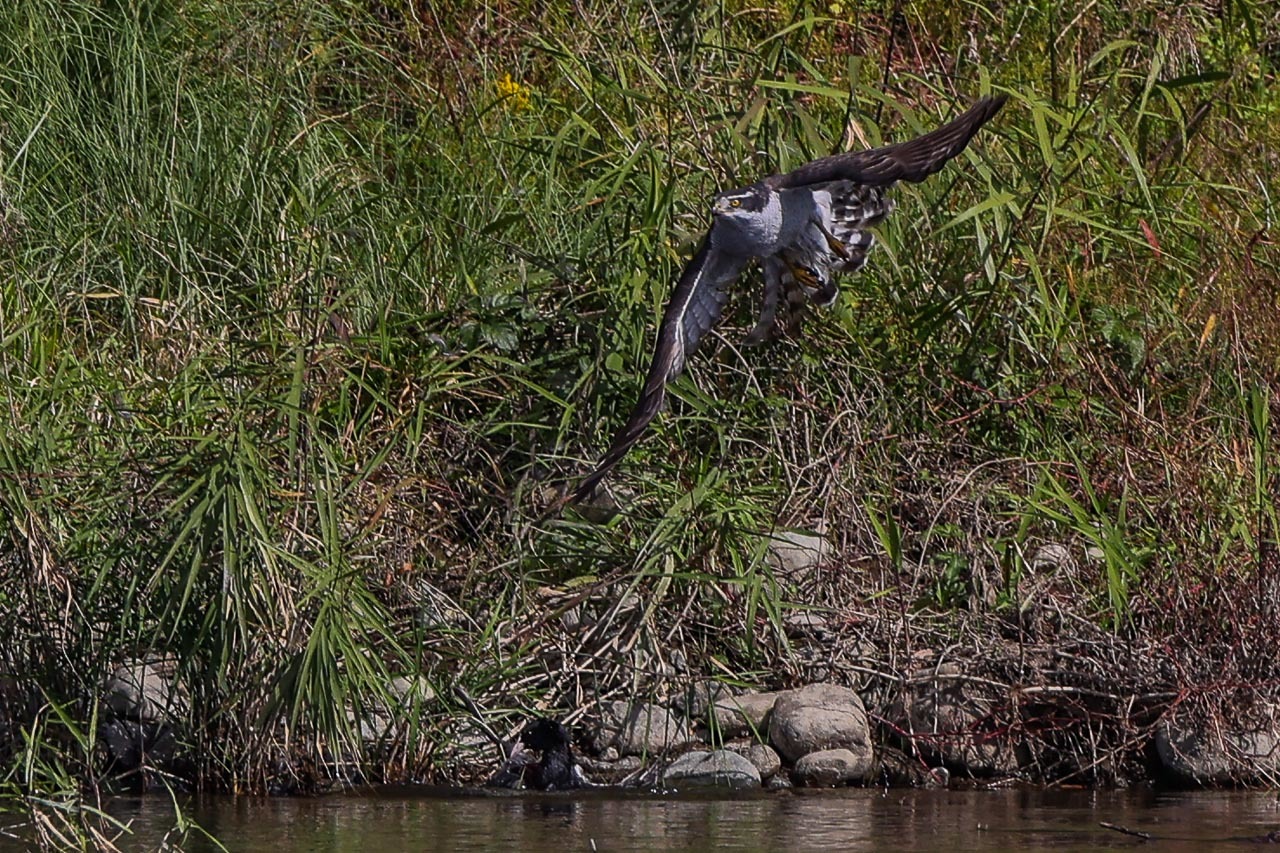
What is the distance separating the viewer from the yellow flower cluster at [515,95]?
732 centimetres

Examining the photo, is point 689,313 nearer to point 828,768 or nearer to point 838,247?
point 838,247

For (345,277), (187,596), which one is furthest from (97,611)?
(345,277)

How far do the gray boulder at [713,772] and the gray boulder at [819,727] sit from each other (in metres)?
0.12

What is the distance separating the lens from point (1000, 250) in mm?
6004

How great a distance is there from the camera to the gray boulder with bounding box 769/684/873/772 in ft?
17.2

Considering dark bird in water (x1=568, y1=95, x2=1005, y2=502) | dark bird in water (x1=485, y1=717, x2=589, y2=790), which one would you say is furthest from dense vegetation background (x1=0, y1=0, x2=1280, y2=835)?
dark bird in water (x1=568, y1=95, x2=1005, y2=502)

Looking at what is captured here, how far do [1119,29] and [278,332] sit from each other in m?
3.23

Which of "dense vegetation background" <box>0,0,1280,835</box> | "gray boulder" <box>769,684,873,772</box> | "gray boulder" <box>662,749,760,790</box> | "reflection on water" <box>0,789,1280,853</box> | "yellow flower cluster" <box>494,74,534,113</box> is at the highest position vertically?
"yellow flower cluster" <box>494,74,534,113</box>

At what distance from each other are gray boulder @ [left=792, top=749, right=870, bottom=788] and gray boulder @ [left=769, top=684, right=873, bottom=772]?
17 millimetres

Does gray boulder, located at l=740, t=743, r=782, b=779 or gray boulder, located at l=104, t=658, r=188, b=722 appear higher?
gray boulder, located at l=104, t=658, r=188, b=722

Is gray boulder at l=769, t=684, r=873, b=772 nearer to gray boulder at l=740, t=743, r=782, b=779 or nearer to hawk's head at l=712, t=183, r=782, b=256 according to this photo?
gray boulder at l=740, t=743, r=782, b=779

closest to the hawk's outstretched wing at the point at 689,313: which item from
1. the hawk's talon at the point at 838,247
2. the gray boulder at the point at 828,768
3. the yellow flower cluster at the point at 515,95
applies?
the hawk's talon at the point at 838,247

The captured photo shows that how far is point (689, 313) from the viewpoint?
5.64m

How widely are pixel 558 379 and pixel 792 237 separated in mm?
A: 855
